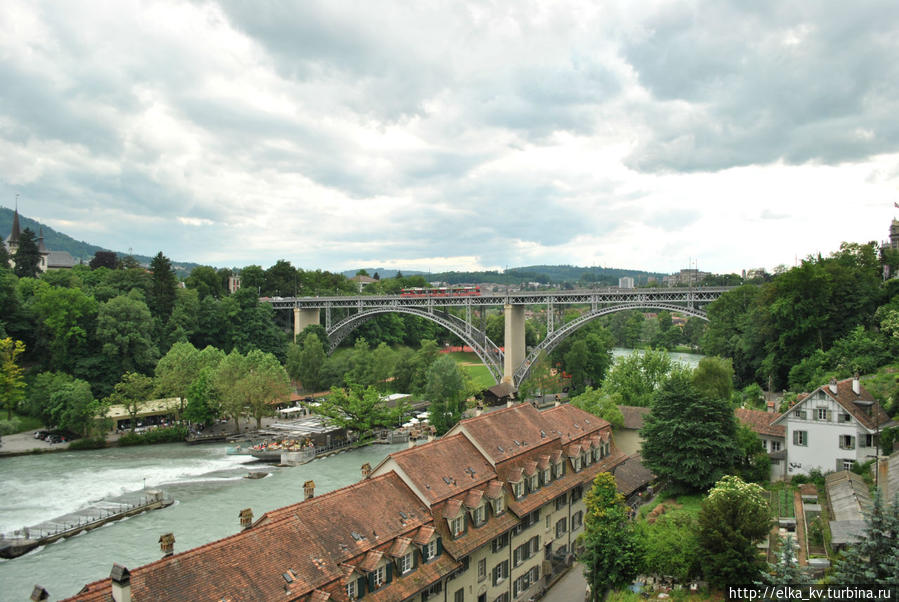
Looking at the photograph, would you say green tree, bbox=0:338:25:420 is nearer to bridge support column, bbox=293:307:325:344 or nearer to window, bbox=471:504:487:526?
bridge support column, bbox=293:307:325:344

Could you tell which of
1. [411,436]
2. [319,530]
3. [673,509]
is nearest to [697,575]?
[673,509]

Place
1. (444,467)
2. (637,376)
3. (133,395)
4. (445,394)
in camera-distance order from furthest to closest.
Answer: (445,394) < (133,395) < (637,376) < (444,467)

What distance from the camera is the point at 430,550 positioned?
1527cm

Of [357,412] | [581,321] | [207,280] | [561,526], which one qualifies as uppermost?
[207,280]

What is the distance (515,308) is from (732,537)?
142ft

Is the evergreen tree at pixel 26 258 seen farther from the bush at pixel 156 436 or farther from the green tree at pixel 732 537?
the green tree at pixel 732 537

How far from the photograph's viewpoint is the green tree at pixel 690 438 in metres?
20.7

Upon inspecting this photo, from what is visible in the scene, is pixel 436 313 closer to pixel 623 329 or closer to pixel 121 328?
pixel 121 328

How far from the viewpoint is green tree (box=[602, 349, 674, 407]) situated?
35.4 m

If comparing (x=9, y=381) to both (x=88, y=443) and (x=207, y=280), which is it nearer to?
(x=88, y=443)

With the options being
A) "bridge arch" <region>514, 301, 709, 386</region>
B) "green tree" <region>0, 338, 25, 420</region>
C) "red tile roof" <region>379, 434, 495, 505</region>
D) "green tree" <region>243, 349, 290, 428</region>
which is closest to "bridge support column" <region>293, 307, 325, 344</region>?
"green tree" <region>243, 349, 290, 428</region>

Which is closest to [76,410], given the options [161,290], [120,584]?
[161,290]

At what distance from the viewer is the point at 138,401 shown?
44688 mm

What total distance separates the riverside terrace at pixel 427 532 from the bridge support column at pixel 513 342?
103ft
